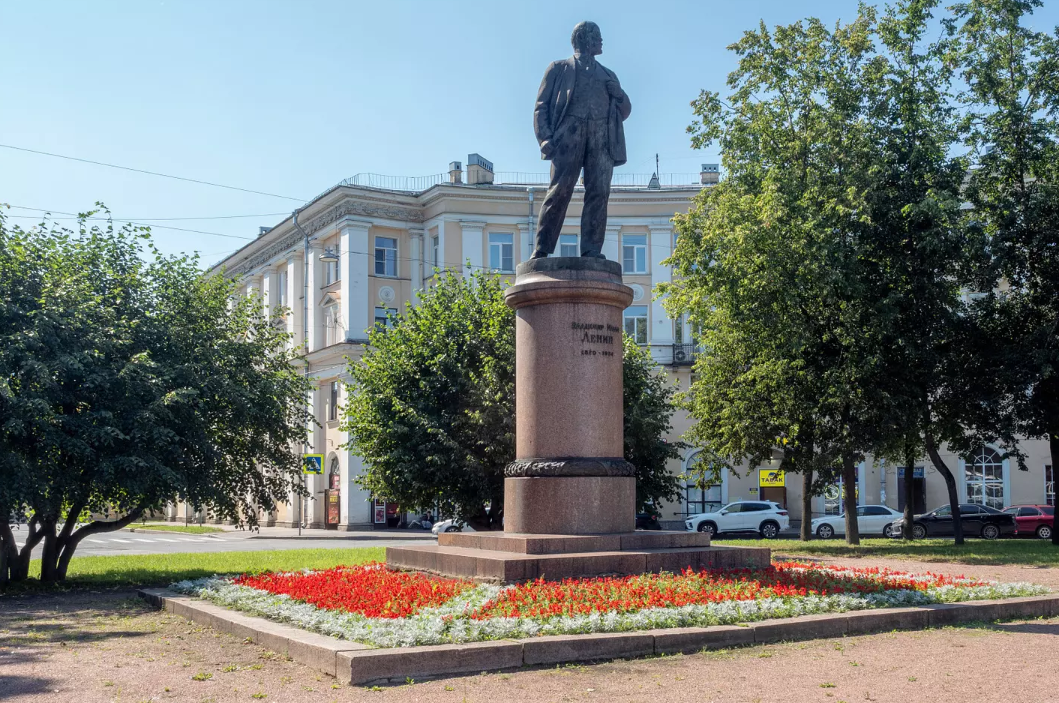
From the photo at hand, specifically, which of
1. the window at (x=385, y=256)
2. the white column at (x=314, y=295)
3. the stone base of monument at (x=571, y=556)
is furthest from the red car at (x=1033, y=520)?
the white column at (x=314, y=295)

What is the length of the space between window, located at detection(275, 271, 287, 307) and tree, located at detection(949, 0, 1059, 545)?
3561cm

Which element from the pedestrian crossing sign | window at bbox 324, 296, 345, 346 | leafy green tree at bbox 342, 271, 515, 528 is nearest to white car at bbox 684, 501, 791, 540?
the pedestrian crossing sign

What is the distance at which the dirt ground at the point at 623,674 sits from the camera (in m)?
6.91

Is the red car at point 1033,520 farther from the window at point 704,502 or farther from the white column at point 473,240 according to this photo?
the white column at point 473,240

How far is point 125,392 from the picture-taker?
15523 millimetres

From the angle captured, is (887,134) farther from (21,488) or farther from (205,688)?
(205,688)

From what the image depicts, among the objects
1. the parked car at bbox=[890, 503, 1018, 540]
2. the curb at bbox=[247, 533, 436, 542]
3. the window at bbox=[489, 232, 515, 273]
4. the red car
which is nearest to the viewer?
the red car

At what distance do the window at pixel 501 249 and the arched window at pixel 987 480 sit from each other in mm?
21411

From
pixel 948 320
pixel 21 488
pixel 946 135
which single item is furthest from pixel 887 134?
pixel 21 488

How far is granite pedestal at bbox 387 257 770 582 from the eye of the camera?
11.8 metres

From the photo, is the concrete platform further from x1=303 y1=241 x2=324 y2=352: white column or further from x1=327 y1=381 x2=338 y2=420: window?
x1=303 y1=241 x2=324 y2=352: white column

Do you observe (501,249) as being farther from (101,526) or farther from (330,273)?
(101,526)

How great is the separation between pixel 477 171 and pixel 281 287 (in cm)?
1244

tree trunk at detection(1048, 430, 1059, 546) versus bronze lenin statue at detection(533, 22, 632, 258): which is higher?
bronze lenin statue at detection(533, 22, 632, 258)
